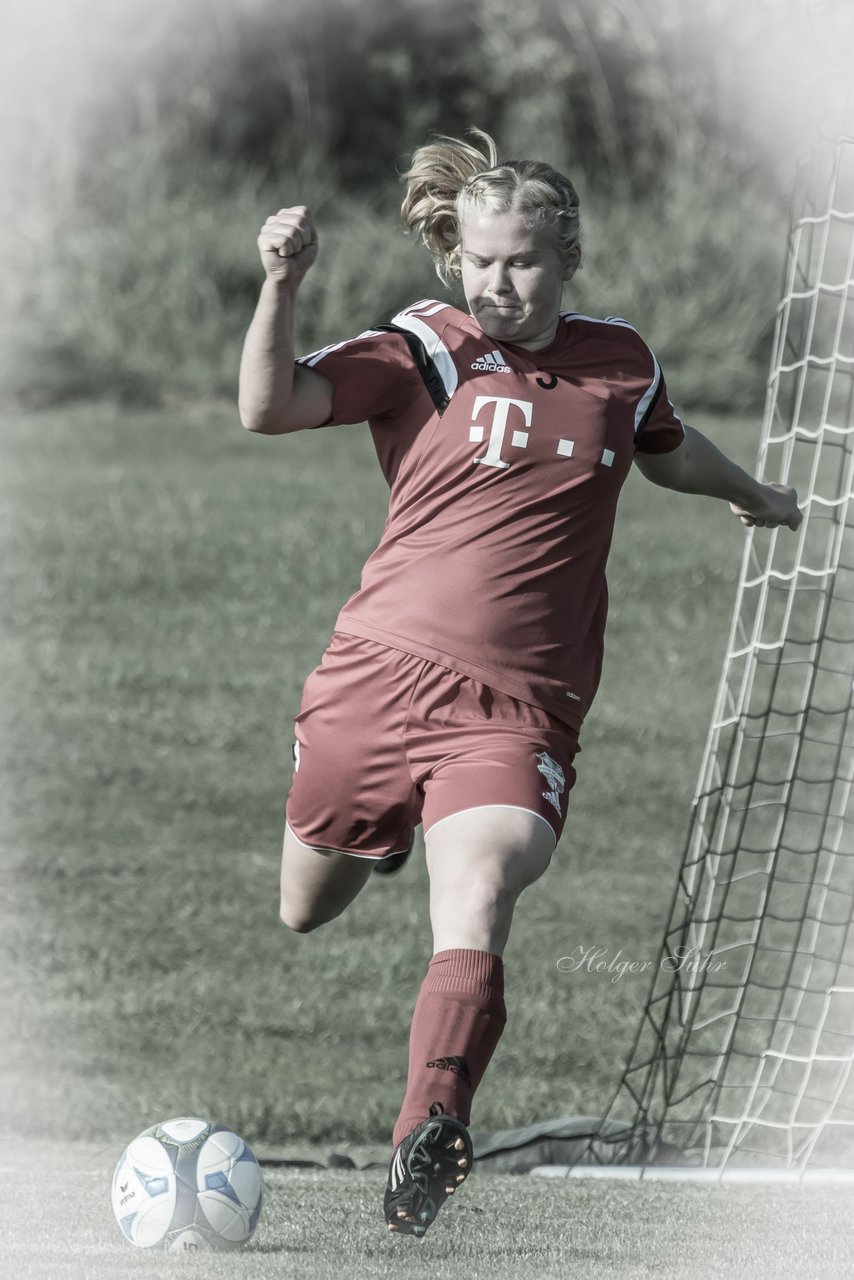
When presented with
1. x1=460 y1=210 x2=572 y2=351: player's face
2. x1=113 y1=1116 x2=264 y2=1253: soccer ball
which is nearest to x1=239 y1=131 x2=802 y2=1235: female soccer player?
x1=460 y1=210 x2=572 y2=351: player's face

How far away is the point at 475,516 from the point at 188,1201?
5.10 feet

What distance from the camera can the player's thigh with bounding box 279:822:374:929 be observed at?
4.57 m

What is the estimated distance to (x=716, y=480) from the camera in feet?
15.0

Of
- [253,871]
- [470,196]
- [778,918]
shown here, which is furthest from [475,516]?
[253,871]

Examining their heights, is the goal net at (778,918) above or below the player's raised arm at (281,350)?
below

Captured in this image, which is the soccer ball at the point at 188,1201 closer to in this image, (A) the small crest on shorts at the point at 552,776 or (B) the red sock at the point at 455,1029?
(B) the red sock at the point at 455,1029

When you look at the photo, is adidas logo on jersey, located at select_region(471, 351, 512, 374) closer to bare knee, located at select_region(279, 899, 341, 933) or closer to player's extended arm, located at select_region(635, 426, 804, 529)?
player's extended arm, located at select_region(635, 426, 804, 529)

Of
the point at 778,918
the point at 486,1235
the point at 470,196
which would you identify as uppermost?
the point at 470,196

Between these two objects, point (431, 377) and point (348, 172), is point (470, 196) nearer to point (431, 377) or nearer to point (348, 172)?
point (431, 377)

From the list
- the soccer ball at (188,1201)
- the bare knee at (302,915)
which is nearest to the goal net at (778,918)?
the bare knee at (302,915)

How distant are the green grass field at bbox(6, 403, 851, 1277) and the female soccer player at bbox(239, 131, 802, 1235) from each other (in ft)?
3.31

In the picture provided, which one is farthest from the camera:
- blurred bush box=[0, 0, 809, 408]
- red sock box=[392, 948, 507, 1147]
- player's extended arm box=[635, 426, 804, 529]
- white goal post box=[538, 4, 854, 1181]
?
blurred bush box=[0, 0, 809, 408]

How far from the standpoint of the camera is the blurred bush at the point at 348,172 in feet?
61.1

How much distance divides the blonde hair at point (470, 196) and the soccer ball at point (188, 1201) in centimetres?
204
